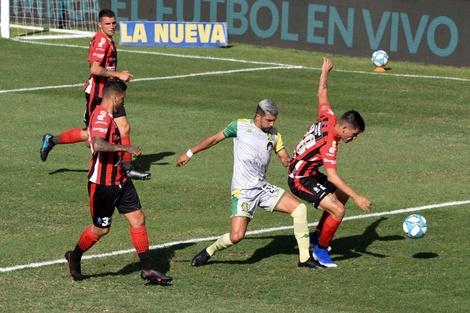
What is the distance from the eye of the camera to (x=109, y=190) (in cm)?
1123

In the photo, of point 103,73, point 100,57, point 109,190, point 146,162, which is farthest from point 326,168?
point 146,162

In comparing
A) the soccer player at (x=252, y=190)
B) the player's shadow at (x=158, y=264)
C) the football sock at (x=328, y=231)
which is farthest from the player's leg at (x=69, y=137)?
the football sock at (x=328, y=231)

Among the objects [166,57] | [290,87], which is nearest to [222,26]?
[166,57]

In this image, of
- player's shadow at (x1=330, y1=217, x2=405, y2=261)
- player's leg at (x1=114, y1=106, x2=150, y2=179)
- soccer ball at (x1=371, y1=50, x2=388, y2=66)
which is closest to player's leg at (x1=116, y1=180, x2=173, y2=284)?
player's shadow at (x1=330, y1=217, x2=405, y2=261)

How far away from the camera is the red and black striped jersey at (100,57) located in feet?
56.0

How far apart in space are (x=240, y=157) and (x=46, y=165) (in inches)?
265

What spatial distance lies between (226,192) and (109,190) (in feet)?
16.5

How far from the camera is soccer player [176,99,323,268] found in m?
12.0

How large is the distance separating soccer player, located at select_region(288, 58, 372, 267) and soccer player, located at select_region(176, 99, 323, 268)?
26 centimetres

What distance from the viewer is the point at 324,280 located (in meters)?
11.7

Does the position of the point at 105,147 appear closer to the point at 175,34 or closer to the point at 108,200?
the point at 108,200

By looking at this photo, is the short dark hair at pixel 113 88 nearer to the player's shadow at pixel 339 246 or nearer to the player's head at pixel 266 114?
the player's head at pixel 266 114

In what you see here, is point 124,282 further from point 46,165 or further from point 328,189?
point 46,165

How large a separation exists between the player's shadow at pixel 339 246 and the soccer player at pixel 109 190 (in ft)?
4.62
